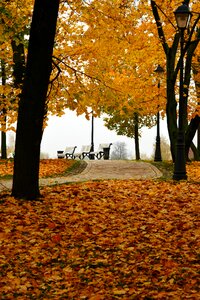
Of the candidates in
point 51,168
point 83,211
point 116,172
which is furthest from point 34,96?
point 51,168

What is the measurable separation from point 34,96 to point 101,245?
3875 mm

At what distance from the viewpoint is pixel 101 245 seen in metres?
7.97

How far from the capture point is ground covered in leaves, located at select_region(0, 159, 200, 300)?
6.22 m

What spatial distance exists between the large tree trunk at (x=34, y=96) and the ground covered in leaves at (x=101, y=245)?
1.90 ft

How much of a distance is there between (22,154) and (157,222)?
3.43 m

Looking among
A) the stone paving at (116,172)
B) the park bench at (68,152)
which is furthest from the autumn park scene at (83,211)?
the park bench at (68,152)

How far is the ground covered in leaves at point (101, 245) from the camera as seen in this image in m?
6.22

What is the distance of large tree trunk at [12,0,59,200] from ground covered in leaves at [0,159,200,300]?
1.90 feet

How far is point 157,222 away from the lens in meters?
9.35

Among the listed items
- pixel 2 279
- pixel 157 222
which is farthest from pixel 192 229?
pixel 2 279

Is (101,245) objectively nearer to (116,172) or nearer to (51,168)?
(116,172)

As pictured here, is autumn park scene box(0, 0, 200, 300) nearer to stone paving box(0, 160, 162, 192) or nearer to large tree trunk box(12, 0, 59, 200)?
large tree trunk box(12, 0, 59, 200)

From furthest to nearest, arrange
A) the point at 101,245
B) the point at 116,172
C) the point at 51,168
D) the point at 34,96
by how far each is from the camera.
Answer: the point at 51,168
the point at 116,172
the point at 34,96
the point at 101,245

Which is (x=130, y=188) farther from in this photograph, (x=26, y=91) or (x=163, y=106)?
(x=163, y=106)
